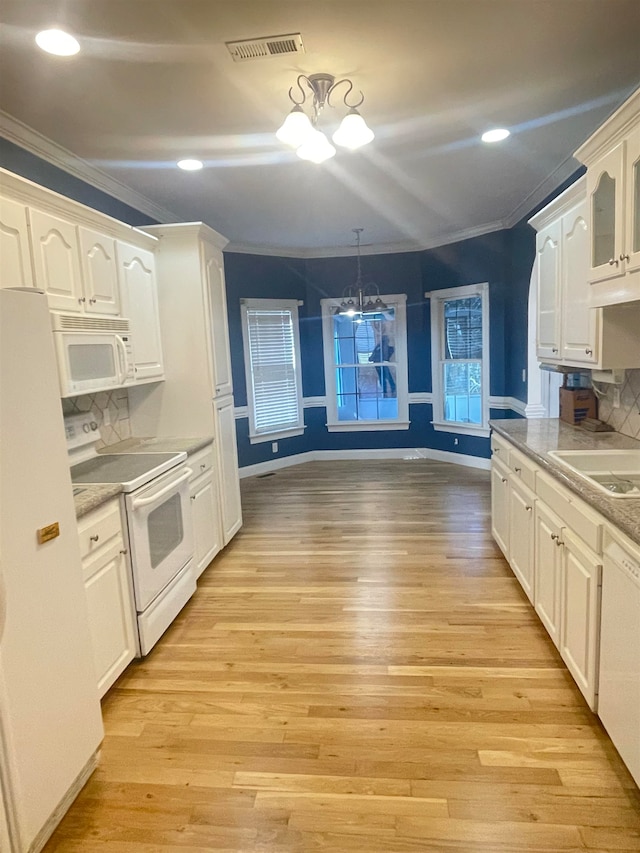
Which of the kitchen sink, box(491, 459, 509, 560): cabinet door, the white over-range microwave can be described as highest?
the white over-range microwave

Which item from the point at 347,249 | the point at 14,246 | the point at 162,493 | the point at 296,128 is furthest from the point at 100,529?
the point at 347,249

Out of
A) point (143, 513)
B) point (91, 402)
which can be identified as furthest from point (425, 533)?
point (91, 402)

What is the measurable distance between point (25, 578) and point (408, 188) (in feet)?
12.7

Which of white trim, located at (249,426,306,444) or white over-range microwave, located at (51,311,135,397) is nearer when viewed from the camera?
white over-range microwave, located at (51,311,135,397)

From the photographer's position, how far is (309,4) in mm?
1937

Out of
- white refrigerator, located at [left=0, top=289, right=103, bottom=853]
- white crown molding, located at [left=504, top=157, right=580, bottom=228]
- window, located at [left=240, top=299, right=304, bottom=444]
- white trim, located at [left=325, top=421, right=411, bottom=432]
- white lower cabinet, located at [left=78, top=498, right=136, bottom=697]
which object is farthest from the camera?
white trim, located at [left=325, top=421, right=411, bottom=432]

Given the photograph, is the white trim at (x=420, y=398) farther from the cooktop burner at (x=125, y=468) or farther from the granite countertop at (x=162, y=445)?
the cooktop burner at (x=125, y=468)

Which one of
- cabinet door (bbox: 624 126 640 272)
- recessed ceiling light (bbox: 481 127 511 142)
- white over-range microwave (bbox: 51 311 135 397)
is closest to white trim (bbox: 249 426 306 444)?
white over-range microwave (bbox: 51 311 135 397)

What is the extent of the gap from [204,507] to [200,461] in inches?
13.0

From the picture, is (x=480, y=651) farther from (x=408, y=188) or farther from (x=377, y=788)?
(x=408, y=188)

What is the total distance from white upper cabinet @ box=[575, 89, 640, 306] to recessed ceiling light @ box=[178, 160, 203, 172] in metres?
2.26

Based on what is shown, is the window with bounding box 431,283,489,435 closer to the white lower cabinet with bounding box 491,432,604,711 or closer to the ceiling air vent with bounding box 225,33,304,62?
the white lower cabinet with bounding box 491,432,604,711

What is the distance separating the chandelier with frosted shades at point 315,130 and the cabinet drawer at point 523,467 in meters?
1.84

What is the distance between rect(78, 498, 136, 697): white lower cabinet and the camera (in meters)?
2.24
